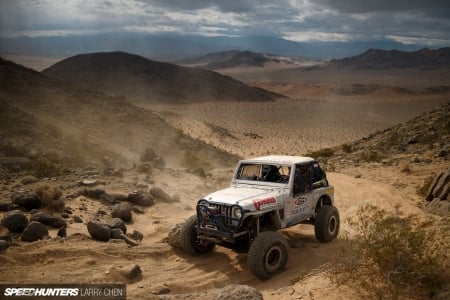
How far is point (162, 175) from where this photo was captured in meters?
16.5

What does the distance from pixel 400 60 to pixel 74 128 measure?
13681 centimetres

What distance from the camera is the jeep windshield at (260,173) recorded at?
9586 millimetres

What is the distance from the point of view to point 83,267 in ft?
26.8

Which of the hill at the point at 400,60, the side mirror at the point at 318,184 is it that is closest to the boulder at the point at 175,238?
the side mirror at the point at 318,184

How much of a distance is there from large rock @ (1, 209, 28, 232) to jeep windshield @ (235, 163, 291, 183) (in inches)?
196

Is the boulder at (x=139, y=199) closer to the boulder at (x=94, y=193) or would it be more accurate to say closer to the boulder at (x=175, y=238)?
the boulder at (x=94, y=193)

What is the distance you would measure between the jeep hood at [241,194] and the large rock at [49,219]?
4120 millimetres

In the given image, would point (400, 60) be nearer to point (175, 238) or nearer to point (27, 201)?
point (27, 201)

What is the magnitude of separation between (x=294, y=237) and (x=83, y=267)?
196 inches

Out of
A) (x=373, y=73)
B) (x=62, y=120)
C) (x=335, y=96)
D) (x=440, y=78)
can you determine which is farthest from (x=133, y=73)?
(x=373, y=73)

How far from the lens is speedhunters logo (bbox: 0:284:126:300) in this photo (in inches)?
270

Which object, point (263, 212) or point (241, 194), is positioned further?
point (241, 194)

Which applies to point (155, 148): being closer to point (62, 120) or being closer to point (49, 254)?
point (62, 120)

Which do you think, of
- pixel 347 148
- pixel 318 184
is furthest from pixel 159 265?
pixel 347 148
